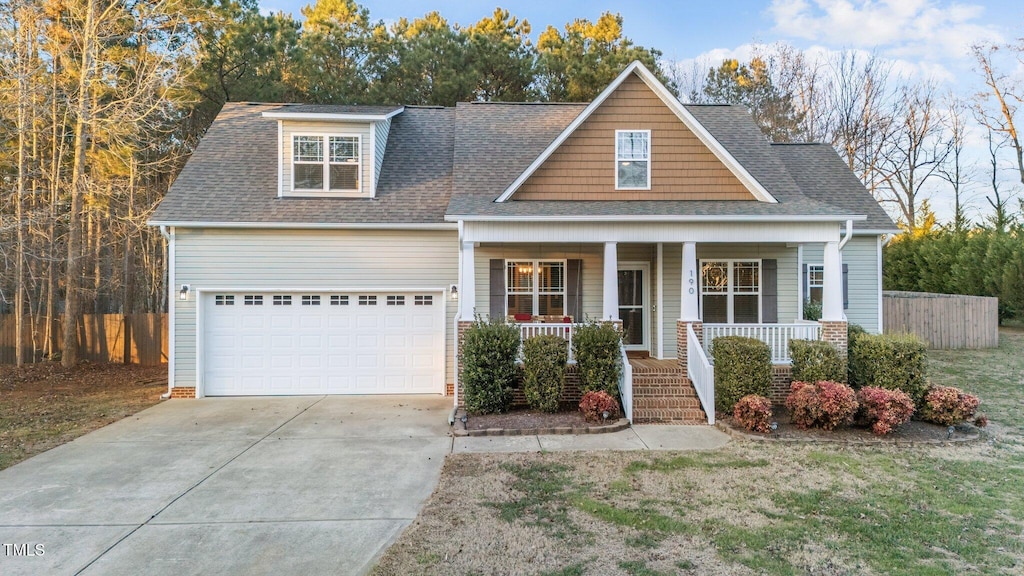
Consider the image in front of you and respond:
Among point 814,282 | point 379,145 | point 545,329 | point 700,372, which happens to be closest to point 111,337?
point 379,145

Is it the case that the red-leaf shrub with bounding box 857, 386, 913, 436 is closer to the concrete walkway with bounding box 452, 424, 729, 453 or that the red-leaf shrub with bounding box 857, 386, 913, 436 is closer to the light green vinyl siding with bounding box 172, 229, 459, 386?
the concrete walkway with bounding box 452, 424, 729, 453

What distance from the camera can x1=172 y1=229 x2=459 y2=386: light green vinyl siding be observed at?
10656 millimetres

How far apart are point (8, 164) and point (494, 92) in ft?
48.9

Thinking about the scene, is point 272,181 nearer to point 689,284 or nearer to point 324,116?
point 324,116

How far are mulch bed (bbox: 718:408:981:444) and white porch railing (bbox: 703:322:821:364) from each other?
1.76 meters

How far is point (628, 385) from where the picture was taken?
28.1 ft

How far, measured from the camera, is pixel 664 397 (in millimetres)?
9062

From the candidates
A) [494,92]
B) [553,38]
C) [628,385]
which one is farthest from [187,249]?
[553,38]

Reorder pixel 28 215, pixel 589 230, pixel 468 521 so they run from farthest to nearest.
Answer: pixel 28 215
pixel 589 230
pixel 468 521

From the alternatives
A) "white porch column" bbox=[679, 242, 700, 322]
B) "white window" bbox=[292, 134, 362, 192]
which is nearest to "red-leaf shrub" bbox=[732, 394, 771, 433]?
"white porch column" bbox=[679, 242, 700, 322]

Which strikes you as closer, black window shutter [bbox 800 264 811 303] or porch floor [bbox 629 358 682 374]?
porch floor [bbox 629 358 682 374]

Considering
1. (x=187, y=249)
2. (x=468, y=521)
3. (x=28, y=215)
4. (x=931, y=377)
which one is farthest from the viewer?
(x=28, y=215)

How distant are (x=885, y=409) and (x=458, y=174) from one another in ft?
28.9

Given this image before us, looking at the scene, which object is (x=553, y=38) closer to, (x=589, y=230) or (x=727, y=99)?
(x=727, y=99)
